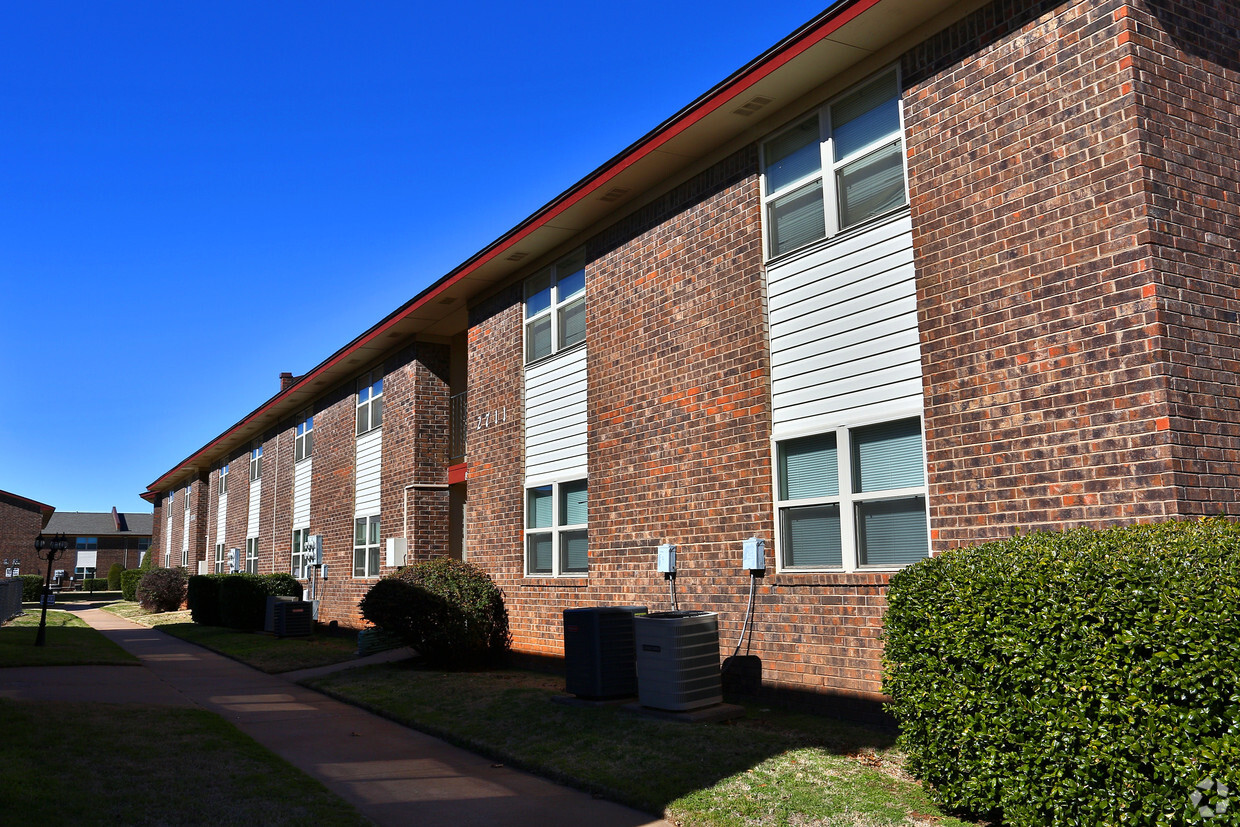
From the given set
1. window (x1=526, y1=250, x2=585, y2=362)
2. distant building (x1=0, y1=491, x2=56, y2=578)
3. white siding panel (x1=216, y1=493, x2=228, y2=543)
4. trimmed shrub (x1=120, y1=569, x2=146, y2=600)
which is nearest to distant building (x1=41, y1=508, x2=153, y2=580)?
distant building (x1=0, y1=491, x2=56, y2=578)

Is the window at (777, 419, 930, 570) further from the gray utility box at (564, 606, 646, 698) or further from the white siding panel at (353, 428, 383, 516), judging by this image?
the white siding panel at (353, 428, 383, 516)

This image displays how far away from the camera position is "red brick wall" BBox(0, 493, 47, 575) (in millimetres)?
68062

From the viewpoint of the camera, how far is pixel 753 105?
10.1 meters

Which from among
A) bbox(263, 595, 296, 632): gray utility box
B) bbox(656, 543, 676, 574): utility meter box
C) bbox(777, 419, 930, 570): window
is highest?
bbox(777, 419, 930, 570): window

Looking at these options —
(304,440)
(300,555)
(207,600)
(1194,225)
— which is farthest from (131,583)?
(1194,225)

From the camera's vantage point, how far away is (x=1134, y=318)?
6.76m

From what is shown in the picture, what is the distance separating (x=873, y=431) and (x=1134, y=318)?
2.63m

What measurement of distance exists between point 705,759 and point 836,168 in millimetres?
5732

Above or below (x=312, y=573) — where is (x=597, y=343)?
above

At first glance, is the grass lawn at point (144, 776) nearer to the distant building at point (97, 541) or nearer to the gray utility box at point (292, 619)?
the gray utility box at point (292, 619)

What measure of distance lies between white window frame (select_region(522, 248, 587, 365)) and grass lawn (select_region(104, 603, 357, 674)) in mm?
6533

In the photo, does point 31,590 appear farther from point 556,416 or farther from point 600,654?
point 600,654

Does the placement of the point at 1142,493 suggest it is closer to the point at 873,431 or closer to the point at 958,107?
the point at 873,431

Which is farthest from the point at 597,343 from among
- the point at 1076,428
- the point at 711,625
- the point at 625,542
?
the point at 1076,428
